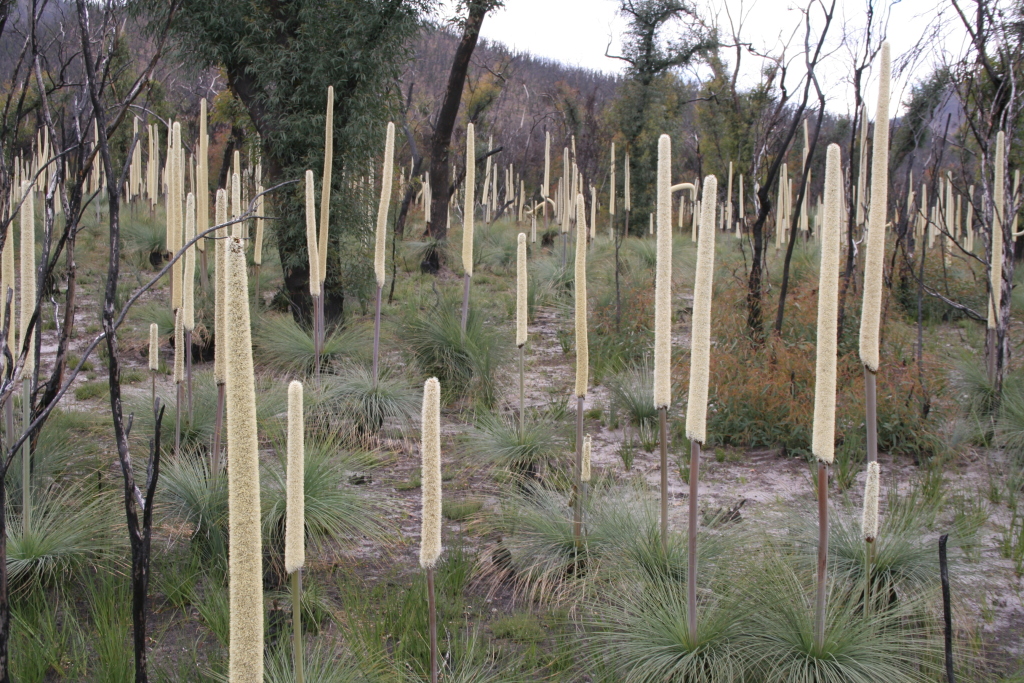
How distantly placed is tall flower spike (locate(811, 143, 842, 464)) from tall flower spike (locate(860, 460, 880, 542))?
20cm

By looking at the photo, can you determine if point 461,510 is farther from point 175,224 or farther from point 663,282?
point 175,224

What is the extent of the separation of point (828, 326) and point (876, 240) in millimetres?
546

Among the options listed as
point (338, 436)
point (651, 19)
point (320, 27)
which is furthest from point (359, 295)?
point (651, 19)

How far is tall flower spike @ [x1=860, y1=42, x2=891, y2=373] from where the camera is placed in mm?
2762

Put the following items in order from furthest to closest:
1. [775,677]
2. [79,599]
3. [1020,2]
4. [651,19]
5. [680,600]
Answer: [651,19]
[1020,2]
[79,599]
[680,600]
[775,677]

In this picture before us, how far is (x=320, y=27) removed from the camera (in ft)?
28.6

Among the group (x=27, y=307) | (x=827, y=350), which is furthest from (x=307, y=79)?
(x=827, y=350)

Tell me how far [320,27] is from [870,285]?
762 cm

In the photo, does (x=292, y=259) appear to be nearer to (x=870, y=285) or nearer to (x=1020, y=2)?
(x=870, y=285)

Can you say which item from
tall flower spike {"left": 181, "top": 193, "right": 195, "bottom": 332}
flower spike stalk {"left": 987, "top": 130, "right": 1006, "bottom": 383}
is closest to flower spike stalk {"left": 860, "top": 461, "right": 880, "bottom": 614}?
tall flower spike {"left": 181, "top": 193, "right": 195, "bottom": 332}

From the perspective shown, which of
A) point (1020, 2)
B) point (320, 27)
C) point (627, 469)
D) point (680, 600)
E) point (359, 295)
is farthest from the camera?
point (359, 295)

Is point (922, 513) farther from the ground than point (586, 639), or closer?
farther from the ground

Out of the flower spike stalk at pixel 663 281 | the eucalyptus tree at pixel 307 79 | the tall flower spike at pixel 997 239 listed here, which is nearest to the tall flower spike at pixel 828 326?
the flower spike stalk at pixel 663 281

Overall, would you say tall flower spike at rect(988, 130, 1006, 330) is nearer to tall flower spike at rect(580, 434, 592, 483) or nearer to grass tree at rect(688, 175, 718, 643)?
tall flower spike at rect(580, 434, 592, 483)
